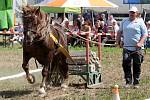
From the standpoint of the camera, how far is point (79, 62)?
492 inches

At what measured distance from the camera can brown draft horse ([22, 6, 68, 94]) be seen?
10391 mm

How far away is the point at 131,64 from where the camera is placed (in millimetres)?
11922

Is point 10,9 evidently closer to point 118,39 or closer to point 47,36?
point 47,36

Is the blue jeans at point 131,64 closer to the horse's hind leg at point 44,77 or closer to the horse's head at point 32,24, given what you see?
the horse's hind leg at point 44,77

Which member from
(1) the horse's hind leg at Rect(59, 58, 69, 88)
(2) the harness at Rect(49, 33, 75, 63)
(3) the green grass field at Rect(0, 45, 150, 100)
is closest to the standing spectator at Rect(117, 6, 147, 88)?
(3) the green grass field at Rect(0, 45, 150, 100)

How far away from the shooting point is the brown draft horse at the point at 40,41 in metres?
10.4

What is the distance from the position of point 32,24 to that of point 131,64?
282cm

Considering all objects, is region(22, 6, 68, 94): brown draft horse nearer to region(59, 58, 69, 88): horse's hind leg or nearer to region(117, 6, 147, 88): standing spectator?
region(59, 58, 69, 88): horse's hind leg

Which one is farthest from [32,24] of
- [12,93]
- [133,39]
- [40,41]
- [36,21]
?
[133,39]

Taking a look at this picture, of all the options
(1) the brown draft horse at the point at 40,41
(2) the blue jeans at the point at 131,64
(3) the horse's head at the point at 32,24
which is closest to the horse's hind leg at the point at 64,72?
(1) the brown draft horse at the point at 40,41

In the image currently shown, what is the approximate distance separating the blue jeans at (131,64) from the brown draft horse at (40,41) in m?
1.52

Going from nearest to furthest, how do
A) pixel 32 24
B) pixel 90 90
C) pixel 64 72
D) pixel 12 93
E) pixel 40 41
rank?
pixel 32 24 → pixel 40 41 → pixel 12 93 → pixel 90 90 → pixel 64 72

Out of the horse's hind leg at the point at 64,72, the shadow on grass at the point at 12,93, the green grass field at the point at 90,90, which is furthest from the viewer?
the horse's hind leg at the point at 64,72

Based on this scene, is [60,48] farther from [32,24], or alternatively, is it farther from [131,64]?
[131,64]
